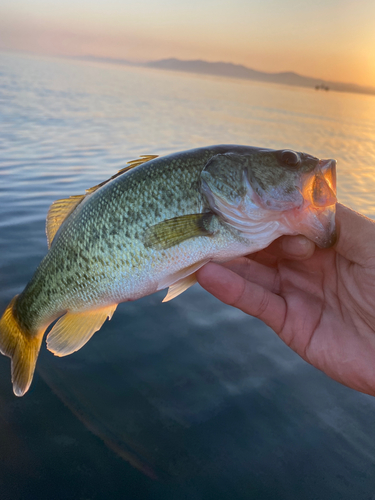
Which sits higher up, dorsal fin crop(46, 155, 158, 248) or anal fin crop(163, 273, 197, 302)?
dorsal fin crop(46, 155, 158, 248)

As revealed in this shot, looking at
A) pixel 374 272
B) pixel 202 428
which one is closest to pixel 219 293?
pixel 374 272

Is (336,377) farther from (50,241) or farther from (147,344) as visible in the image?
(50,241)

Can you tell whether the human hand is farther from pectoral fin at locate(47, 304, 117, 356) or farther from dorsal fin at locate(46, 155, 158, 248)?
dorsal fin at locate(46, 155, 158, 248)

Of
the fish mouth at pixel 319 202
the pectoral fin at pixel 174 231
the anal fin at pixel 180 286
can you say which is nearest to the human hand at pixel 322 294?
the anal fin at pixel 180 286

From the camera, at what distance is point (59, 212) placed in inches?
136

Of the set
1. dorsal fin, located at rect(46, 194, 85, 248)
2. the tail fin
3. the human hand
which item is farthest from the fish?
the tail fin

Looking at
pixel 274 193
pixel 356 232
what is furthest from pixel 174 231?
pixel 356 232

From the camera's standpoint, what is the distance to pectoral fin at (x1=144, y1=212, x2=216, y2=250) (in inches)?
112

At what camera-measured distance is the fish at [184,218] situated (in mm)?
2873

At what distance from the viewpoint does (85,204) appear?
313 cm

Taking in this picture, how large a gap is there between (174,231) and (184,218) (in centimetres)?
13

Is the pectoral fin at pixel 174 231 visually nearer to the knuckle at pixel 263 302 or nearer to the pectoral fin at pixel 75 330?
the pectoral fin at pixel 75 330

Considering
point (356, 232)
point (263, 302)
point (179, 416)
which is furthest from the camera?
point (179, 416)

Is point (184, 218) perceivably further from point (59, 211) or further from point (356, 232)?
point (356, 232)
